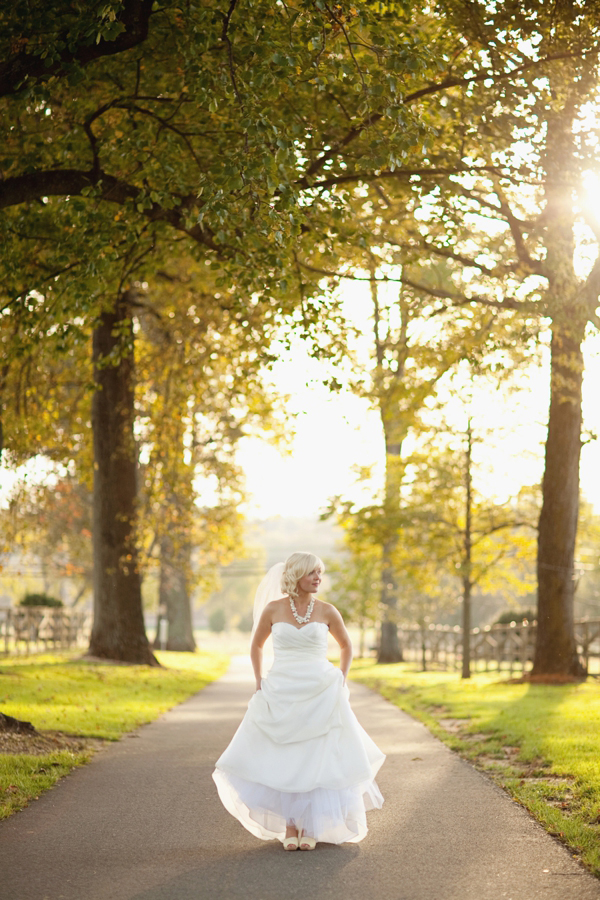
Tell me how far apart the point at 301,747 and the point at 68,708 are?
7.74 metres

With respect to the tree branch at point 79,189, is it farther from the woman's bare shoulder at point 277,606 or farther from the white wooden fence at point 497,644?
the white wooden fence at point 497,644

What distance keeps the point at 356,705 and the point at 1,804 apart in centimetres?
1027

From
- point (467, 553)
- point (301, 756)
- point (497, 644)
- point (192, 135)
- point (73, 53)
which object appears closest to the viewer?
point (301, 756)

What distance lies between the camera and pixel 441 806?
7.50 meters

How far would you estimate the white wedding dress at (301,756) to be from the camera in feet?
Result: 20.5

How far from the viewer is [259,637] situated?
6.88 metres

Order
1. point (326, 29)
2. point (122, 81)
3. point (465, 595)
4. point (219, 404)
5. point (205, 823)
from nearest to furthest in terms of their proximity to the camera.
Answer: point (205, 823) < point (326, 29) < point (122, 81) < point (465, 595) < point (219, 404)

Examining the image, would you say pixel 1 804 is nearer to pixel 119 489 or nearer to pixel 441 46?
pixel 441 46

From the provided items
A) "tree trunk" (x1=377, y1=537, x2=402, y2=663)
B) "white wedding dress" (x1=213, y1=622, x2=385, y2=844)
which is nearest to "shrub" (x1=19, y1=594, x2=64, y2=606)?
"tree trunk" (x1=377, y1=537, x2=402, y2=663)

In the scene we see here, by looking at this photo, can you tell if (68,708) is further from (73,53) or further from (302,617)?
(73,53)

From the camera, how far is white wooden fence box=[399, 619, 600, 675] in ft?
75.0

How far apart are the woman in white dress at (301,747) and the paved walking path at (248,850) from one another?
0.66 ft

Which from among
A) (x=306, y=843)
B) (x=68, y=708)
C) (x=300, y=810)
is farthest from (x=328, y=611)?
(x=68, y=708)

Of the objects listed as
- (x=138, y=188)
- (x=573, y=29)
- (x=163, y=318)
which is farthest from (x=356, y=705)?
(x=573, y=29)
